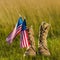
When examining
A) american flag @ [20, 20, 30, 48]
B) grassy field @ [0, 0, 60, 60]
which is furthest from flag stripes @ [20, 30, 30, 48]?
grassy field @ [0, 0, 60, 60]

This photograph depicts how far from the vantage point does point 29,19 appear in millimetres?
7852

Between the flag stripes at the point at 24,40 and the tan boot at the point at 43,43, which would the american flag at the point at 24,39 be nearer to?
the flag stripes at the point at 24,40

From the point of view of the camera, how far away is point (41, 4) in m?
8.64

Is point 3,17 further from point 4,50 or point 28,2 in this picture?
point 4,50

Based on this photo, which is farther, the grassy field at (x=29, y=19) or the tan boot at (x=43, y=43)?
the grassy field at (x=29, y=19)

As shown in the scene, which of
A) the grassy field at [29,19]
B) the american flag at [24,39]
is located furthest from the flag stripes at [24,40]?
the grassy field at [29,19]

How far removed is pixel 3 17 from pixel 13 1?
1103mm

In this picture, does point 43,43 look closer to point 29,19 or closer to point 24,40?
point 24,40

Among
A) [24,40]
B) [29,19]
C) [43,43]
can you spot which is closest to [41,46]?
[43,43]

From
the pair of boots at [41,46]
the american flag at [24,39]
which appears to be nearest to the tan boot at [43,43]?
the pair of boots at [41,46]

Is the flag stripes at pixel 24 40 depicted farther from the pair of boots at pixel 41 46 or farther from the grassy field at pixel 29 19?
the grassy field at pixel 29 19

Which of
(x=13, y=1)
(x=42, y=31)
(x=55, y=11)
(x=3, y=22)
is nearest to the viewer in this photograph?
(x=42, y=31)

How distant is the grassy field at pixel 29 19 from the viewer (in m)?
5.89

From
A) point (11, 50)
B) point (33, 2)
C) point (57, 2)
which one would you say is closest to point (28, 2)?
point (33, 2)
